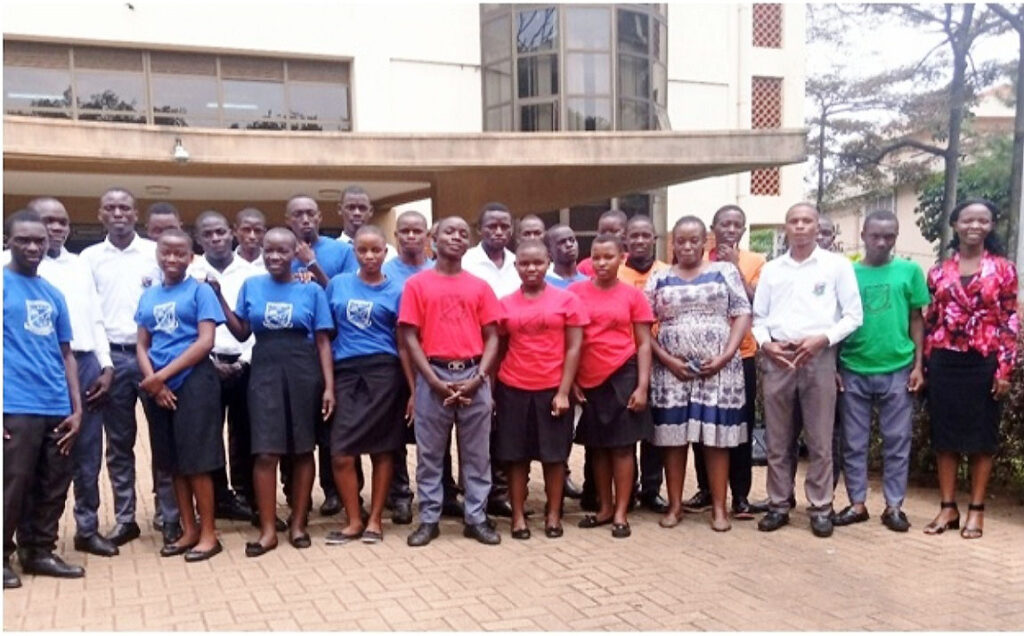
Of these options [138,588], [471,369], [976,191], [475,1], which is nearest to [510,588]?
[471,369]

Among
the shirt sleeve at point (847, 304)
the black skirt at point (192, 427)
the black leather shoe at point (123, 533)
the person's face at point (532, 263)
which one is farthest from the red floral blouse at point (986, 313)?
the black leather shoe at point (123, 533)

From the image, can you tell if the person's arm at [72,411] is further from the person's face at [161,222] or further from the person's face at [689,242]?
the person's face at [689,242]

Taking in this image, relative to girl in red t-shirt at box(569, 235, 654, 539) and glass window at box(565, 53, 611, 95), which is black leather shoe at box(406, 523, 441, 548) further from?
glass window at box(565, 53, 611, 95)

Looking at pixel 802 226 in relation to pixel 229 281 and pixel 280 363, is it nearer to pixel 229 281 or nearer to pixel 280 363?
pixel 280 363

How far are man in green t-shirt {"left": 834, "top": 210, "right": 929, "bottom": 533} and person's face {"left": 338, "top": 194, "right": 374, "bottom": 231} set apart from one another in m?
3.04

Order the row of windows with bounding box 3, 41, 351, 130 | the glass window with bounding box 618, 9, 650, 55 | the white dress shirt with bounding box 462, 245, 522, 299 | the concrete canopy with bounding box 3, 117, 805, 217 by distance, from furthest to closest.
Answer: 1. the glass window with bounding box 618, 9, 650, 55
2. the row of windows with bounding box 3, 41, 351, 130
3. the concrete canopy with bounding box 3, 117, 805, 217
4. the white dress shirt with bounding box 462, 245, 522, 299

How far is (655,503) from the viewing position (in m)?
5.60

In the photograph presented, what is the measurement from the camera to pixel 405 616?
12.6 feet

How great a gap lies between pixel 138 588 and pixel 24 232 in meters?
1.81

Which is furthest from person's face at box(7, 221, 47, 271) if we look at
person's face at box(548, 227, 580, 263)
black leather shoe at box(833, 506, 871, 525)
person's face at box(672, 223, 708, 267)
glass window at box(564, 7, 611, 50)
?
glass window at box(564, 7, 611, 50)

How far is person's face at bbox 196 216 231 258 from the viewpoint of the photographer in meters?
5.30

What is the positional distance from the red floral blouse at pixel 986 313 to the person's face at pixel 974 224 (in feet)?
0.43

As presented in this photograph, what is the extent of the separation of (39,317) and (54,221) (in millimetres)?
605

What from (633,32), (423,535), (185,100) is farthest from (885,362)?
(633,32)
